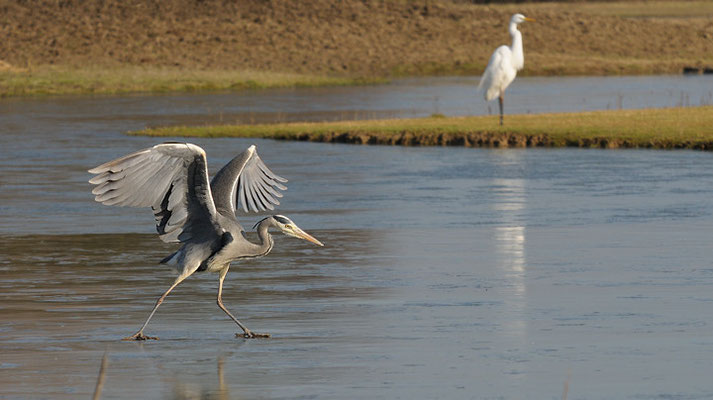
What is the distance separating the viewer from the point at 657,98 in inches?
1811

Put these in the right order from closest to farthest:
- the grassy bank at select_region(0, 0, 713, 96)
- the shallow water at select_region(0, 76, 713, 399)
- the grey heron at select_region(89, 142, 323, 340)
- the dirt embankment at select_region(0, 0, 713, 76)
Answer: the shallow water at select_region(0, 76, 713, 399) < the grey heron at select_region(89, 142, 323, 340) < the grassy bank at select_region(0, 0, 713, 96) < the dirt embankment at select_region(0, 0, 713, 76)

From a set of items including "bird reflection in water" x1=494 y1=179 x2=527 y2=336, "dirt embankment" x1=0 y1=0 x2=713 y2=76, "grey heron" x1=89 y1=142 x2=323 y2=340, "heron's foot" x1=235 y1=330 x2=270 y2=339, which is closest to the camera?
"grey heron" x1=89 y1=142 x2=323 y2=340

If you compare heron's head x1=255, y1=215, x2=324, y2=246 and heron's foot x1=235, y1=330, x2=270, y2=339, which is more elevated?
heron's head x1=255, y1=215, x2=324, y2=246

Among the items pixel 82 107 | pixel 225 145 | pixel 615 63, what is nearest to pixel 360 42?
pixel 615 63

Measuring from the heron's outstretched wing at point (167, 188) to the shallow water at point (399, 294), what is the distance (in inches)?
33.1

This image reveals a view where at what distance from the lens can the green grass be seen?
→ 6003 cm

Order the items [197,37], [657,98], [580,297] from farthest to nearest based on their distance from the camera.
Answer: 1. [197,37]
2. [657,98]
3. [580,297]

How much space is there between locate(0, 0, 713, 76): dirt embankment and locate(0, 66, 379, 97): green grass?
10.2ft

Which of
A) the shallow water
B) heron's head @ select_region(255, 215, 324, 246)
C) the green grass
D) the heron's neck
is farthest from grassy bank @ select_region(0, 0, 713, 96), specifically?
heron's head @ select_region(255, 215, 324, 246)

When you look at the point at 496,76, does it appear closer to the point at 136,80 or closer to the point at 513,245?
the point at 513,245

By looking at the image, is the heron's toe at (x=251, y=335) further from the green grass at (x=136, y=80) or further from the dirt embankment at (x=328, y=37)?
the dirt embankment at (x=328, y=37)

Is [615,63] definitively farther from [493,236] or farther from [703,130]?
[493,236]

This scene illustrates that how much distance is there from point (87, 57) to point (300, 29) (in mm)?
14155

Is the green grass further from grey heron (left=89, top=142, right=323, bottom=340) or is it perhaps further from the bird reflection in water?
grey heron (left=89, top=142, right=323, bottom=340)
